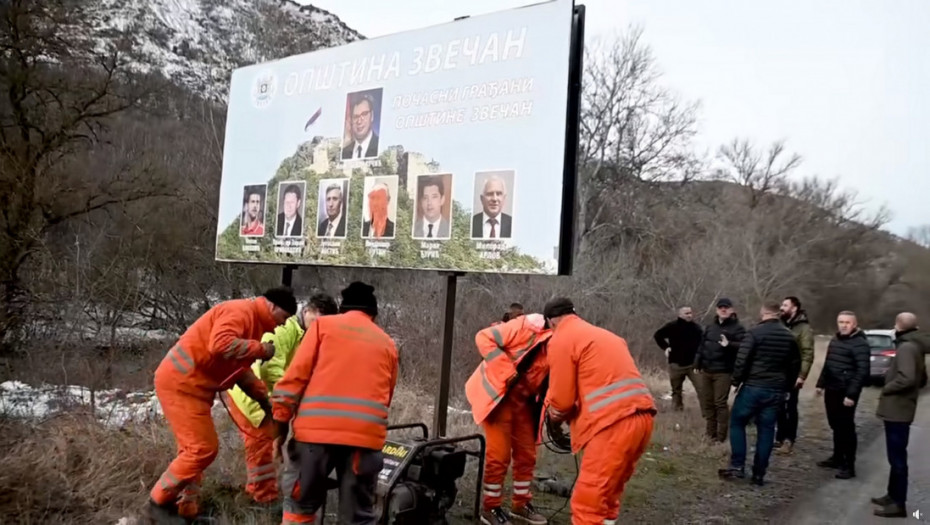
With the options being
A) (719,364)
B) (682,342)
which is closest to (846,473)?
(719,364)

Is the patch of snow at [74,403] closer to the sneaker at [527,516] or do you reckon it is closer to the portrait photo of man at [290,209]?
the portrait photo of man at [290,209]

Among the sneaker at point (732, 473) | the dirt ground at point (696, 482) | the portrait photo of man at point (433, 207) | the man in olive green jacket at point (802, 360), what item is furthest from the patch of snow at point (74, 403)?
the man in olive green jacket at point (802, 360)

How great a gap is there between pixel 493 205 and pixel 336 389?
2.23m

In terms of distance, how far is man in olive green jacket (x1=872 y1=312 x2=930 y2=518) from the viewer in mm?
6270

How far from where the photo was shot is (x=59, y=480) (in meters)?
5.00

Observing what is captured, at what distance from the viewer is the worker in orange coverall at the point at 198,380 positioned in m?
4.60

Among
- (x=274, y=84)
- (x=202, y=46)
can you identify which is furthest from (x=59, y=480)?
(x=202, y=46)

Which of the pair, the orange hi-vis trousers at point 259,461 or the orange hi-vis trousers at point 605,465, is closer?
the orange hi-vis trousers at point 605,465

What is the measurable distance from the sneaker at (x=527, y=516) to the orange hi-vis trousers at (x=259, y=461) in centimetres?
198

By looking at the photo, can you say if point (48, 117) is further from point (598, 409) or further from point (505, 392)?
point (598, 409)

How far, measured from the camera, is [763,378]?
7.10m

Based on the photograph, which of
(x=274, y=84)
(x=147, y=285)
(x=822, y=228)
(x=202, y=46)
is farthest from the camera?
(x=202, y=46)

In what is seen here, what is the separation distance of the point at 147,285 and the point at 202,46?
351 ft

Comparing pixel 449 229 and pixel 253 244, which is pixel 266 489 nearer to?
pixel 449 229
